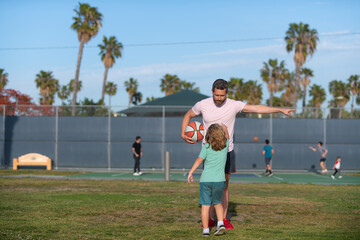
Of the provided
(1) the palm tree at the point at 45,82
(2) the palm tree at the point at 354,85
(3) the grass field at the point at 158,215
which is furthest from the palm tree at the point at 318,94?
(3) the grass field at the point at 158,215

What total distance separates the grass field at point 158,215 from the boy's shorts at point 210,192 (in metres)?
0.53

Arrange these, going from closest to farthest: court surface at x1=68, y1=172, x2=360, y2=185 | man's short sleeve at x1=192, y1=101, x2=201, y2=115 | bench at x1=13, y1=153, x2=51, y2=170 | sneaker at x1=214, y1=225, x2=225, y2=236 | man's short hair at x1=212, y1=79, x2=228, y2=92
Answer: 1. sneaker at x1=214, y1=225, x2=225, y2=236
2. man's short hair at x1=212, y1=79, x2=228, y2=92
3. man's short sleeve at x1=192, y1=101, x2=201, y2=115
4. court surface at x1=68, y1=172, x2=360, y2=185
5. bench at x1=13, y1=153, x2=51, y2=170

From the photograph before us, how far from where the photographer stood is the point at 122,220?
9.28 m

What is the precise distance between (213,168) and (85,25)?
127 ft

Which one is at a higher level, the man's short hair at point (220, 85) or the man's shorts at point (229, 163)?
the man's short hair at point (220, 85)

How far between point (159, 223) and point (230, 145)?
1.87 m

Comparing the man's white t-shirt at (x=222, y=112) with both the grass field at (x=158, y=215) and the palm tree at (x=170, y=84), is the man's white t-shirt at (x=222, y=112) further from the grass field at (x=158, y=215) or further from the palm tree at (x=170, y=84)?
the palm tree at (x=170, y=84)

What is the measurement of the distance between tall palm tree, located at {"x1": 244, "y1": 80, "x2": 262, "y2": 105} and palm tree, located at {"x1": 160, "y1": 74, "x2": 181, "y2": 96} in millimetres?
11167

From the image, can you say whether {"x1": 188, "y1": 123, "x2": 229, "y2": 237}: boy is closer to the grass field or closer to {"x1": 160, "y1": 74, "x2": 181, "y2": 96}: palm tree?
the grass field

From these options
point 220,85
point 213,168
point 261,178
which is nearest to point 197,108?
point 220,85

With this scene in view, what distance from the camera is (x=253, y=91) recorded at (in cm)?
8138

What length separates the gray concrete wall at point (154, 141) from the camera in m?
29.4

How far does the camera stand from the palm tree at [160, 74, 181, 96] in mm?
83562

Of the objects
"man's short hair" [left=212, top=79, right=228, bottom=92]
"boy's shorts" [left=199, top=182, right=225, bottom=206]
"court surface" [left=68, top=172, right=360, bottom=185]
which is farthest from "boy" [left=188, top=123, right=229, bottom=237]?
"court surface" [left=68, top=172, right=360, bottom=185]
